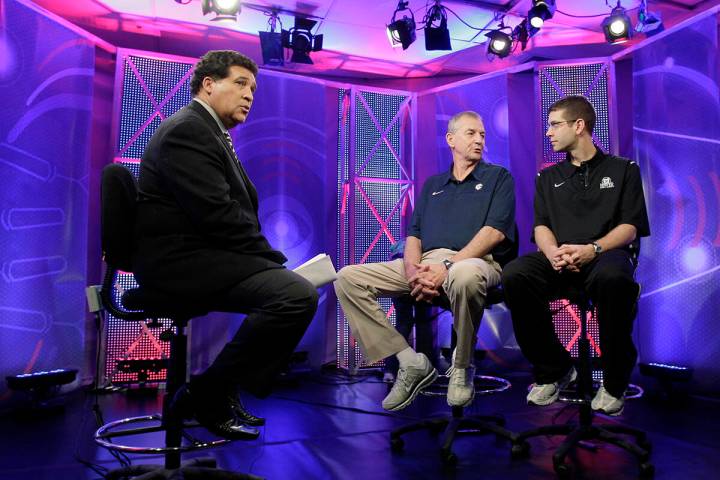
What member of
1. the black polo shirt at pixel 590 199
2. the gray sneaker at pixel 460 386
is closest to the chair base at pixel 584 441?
the gray sneaker at pixel 460 386

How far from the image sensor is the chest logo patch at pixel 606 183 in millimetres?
2693

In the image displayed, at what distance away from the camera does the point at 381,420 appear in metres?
3.08

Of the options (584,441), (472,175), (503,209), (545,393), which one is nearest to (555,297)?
(545,393)

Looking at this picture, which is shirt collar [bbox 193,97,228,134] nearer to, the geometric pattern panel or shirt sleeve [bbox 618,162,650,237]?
shirt sleeve [bbox 618,162,650,237]

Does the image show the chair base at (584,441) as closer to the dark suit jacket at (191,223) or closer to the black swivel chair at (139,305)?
the black swivel chair at (139,305)

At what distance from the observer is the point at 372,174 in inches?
211

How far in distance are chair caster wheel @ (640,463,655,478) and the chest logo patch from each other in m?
1.28

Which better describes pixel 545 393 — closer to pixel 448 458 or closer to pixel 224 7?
pixel 448 458

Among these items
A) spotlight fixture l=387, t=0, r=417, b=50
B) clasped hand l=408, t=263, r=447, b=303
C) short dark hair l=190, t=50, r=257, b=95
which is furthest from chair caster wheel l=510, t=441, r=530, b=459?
spotlight fixture l=387, t=0, r=417, b=50

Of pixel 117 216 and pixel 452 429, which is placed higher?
pixel 117 216

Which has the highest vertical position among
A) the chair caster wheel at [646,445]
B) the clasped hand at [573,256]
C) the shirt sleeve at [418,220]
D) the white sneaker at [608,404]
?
the shirt sleeve at [418,220]

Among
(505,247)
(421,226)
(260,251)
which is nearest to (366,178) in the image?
(421,226)

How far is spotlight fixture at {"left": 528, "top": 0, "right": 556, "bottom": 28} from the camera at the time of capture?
4.77 meters

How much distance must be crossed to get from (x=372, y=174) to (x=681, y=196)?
8.61ft
